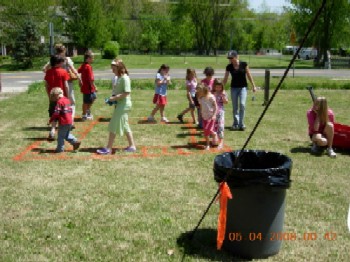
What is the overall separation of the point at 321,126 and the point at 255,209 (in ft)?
15.7

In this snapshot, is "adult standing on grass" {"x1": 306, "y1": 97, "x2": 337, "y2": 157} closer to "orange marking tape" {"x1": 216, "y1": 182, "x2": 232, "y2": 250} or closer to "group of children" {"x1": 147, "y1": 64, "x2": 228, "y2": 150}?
"group of children" {"x1": 147, "y1": 64, "x2": 228, "y2": 150}

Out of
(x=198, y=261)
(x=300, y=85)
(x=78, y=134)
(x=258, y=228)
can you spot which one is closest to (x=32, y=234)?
(x=198, y=261)

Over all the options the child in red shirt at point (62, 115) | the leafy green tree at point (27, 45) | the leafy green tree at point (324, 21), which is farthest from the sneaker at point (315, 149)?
the leafy green tree at point (324, 21)

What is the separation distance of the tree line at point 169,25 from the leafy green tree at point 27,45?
3.1 inches

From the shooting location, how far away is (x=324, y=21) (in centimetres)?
4203

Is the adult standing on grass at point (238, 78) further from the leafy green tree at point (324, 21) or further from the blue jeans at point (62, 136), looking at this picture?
the leafy green tree at point (324, 21)

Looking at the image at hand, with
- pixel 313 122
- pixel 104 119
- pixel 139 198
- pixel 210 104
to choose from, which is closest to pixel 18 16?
pixel 104 119

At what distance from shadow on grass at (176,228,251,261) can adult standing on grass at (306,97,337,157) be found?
13.6ft

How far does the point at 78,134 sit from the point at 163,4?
8899cm

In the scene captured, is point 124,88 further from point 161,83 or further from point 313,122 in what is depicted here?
point 161,83

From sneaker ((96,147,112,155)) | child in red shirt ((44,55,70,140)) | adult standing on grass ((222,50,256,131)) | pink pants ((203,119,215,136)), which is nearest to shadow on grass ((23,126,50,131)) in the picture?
child in red shirt ((44,55,70,140))

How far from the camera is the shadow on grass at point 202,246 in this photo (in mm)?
4234

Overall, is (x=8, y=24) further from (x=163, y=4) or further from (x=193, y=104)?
(x=163, y=4)

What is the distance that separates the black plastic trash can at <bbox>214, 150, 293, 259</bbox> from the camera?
13.0ft
